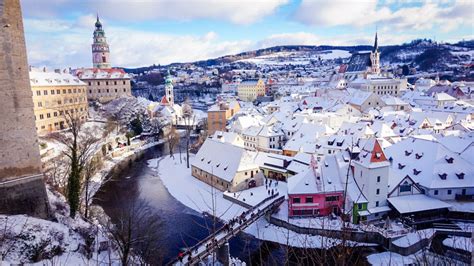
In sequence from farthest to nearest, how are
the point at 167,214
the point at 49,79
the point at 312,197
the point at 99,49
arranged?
the point at 99,49 → the point at 49,79 → the point at 167,214 → the point at 312,197

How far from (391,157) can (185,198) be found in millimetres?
16166

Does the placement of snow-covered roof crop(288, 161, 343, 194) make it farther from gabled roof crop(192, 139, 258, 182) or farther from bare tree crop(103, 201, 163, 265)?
bare tree crop(103, 201, 163, 265)

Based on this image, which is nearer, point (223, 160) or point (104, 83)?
point (223, 160)

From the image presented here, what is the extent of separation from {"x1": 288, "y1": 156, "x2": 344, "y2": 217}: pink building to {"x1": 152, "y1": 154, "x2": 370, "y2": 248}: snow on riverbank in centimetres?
178

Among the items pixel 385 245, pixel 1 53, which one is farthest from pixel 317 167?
pixel 1 53

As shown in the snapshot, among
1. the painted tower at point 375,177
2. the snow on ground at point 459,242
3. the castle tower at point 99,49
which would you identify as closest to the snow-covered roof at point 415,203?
the painted tower at point 375,177

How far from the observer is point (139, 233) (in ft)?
50.5

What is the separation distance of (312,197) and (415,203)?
627cm

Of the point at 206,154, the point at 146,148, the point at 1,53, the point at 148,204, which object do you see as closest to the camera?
the point at 1,53

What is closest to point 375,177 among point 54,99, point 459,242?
point 459,242

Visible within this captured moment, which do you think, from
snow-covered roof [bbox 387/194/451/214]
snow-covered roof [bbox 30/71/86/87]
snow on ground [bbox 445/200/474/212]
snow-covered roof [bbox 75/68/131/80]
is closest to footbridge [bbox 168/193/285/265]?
snow-covered roof [bbox 387/194/451/214]

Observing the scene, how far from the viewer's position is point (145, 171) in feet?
112

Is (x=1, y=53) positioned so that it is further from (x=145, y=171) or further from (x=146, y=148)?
(x=146, y=148)

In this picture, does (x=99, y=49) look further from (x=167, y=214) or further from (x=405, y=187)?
(x=405, y=187)
